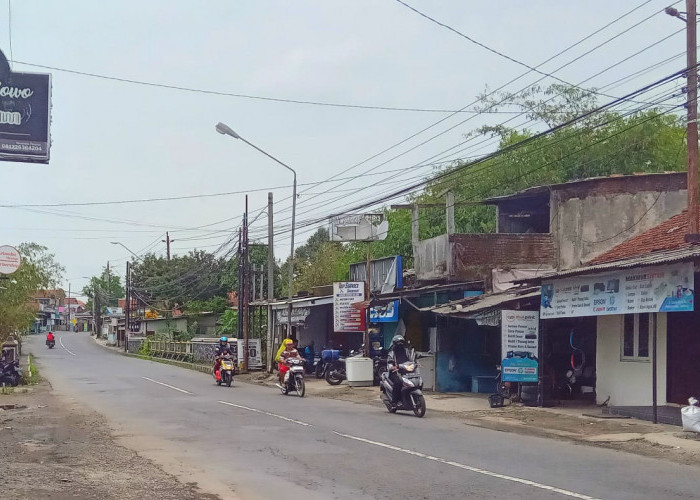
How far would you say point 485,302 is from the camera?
2177 centimetres

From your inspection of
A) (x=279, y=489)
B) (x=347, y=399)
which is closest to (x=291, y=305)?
(x=347, y=399)

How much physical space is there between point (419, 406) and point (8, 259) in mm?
11555

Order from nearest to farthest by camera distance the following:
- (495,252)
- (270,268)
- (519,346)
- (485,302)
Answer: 1. (519,346)
2. (485,302)
3. (495,252)
4. (270,268)

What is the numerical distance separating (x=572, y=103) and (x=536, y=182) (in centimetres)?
510

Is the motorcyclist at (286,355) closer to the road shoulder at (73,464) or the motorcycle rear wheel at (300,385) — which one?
the motorcycle rear wheel at (300,385)

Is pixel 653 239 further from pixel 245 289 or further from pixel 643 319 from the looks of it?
pixel 245 289

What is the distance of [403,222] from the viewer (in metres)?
47.8

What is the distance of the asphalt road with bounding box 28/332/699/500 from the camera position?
9.55 m

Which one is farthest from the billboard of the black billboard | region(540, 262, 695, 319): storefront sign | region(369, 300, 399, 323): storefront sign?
the black billboard

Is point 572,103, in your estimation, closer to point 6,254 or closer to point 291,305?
point 291,305

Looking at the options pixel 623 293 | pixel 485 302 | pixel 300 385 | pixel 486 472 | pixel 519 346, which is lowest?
pixel 300 385

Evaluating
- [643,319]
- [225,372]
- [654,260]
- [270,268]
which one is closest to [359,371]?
[225,372]

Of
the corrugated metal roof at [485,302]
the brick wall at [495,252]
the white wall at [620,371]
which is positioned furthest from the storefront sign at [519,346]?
the brick wall at [495,252]

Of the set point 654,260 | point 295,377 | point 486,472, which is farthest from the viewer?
point 295,377
